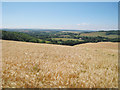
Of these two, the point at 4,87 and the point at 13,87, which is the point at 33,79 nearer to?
the point at 13,87

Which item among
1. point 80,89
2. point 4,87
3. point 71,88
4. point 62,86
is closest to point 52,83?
point 62,86

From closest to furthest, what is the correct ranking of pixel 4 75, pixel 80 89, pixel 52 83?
pixel 80 89
pixel 52 83
pixel 4 75

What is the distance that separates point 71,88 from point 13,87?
83.7 inches

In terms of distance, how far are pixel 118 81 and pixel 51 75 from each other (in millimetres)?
2738

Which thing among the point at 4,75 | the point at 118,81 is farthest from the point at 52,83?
the point at 118,81

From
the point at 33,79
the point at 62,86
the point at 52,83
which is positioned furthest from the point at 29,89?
the point at 62,86

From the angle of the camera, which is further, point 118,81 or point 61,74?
point 61,74

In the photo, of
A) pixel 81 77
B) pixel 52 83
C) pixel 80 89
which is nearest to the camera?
pixel 80 89

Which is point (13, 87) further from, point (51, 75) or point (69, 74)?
point (69, 74)

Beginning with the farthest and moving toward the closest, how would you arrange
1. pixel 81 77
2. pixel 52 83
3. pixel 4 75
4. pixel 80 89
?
pixel 4 75, pixel 81 77, pixel 52 83, pixel 80 89

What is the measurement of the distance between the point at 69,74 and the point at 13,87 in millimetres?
2297

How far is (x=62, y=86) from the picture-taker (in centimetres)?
348

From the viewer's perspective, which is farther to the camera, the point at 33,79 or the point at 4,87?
the point at 33,79

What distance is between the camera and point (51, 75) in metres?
4.12
